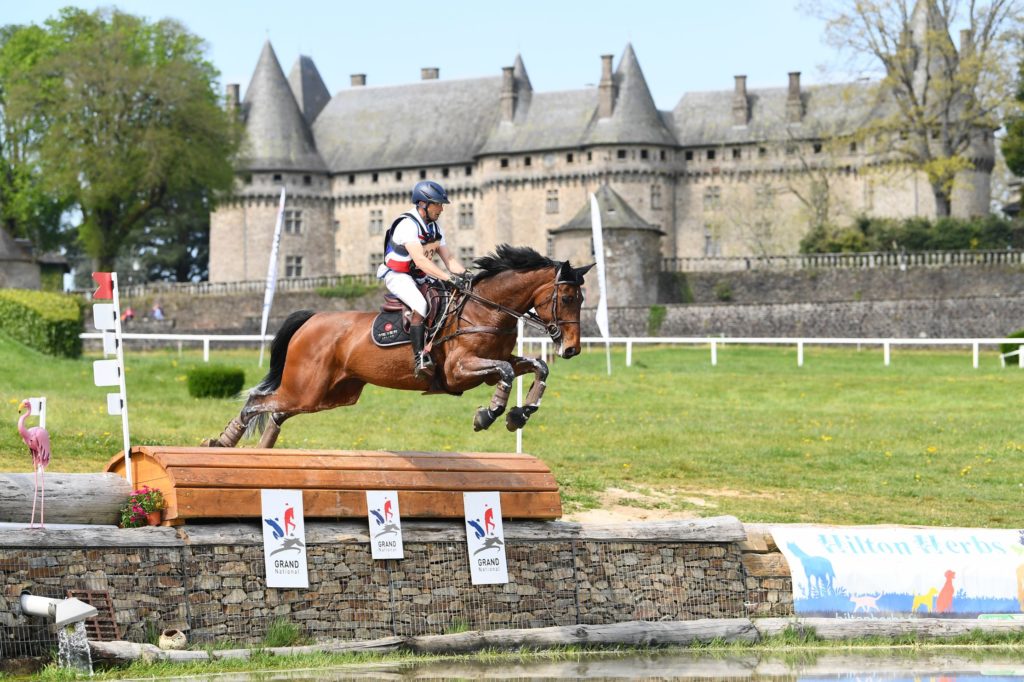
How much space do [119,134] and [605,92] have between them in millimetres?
29389

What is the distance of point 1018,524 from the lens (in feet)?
61.3

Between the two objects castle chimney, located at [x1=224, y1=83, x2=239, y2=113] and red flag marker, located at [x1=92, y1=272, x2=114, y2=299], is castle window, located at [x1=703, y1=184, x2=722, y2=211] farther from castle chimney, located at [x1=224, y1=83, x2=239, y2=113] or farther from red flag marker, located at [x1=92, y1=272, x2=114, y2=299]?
red flag marker, located at [x1=92, y1=272, x2=114, y2=299]

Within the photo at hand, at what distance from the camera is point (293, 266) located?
93.8 metres

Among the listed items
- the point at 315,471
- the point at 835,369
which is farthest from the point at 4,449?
the point at 835,369

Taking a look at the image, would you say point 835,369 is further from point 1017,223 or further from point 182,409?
point 1017,223

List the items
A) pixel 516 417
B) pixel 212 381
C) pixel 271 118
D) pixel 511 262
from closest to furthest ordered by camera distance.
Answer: pixel 516 417, pixel 511 262, pixel 212 381, pixel 271 118

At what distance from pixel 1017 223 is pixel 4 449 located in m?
58.4

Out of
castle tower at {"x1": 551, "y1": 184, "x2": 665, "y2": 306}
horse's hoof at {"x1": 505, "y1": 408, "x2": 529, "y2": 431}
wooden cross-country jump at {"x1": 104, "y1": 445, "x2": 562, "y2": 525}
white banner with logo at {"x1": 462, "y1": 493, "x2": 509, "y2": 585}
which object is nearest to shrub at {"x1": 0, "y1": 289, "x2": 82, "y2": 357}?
wooden cross-country jump at {"x1": 104, "y1": 445, "x2": 562, "y2": 525}

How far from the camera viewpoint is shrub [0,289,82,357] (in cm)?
3694

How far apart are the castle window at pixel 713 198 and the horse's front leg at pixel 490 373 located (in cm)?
7628

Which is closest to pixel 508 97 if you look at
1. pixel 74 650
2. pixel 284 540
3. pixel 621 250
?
pixel 621 250

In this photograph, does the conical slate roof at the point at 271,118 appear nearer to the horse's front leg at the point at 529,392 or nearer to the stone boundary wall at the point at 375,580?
the stone boundary wall at the point at 375,580

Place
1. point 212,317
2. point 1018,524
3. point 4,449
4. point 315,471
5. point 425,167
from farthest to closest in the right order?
point 425,167
point 212,317
point 4,449
point 1018,524
point 315,471

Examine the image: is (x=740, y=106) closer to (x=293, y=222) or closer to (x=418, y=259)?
(x=293, y=222)
